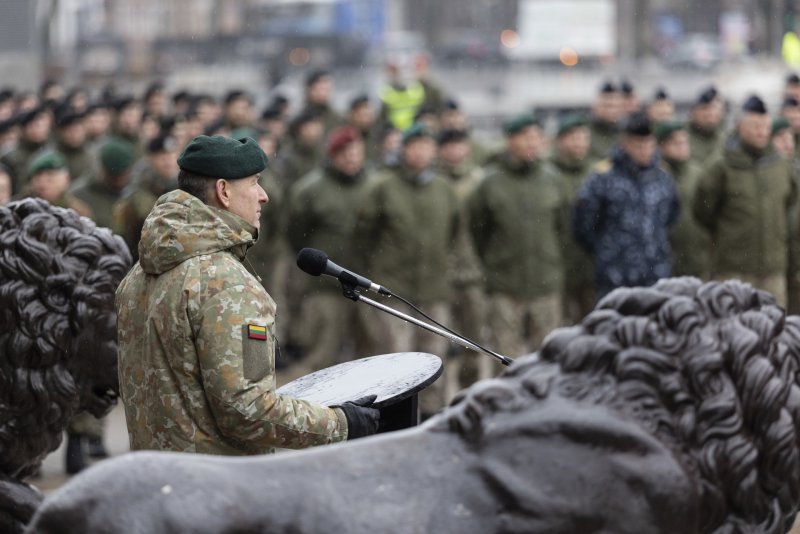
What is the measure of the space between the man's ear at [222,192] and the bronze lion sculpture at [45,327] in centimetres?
83

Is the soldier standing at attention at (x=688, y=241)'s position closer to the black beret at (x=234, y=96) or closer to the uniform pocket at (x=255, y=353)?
the black beret at (x=234, y=96)

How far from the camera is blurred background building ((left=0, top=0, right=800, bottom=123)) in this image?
40406 millimetres

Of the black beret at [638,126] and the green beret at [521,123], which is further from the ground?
the black beret at [638,126]

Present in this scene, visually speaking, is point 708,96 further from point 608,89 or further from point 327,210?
point 327,210

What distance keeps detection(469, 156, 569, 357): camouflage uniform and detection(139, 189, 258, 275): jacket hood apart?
791cm

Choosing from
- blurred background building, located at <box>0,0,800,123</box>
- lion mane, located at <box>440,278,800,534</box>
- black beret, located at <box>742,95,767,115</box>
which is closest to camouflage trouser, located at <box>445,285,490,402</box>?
black beret, located at <box>742,95,767,115</box>

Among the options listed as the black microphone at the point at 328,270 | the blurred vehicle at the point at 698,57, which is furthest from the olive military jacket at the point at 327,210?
the blurred vehicle at the point at 698,57

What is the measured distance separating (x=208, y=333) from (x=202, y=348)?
0.13 feet

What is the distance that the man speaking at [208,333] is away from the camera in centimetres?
455

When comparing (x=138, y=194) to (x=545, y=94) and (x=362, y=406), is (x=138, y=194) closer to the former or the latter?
(x=362, y=406)

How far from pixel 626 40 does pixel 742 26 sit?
7946 millimetres

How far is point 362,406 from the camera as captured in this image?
4.54 m

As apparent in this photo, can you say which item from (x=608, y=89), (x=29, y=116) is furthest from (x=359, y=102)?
(x=29, y=116)

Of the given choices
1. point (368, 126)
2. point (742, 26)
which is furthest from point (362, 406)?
point (742, 26)
